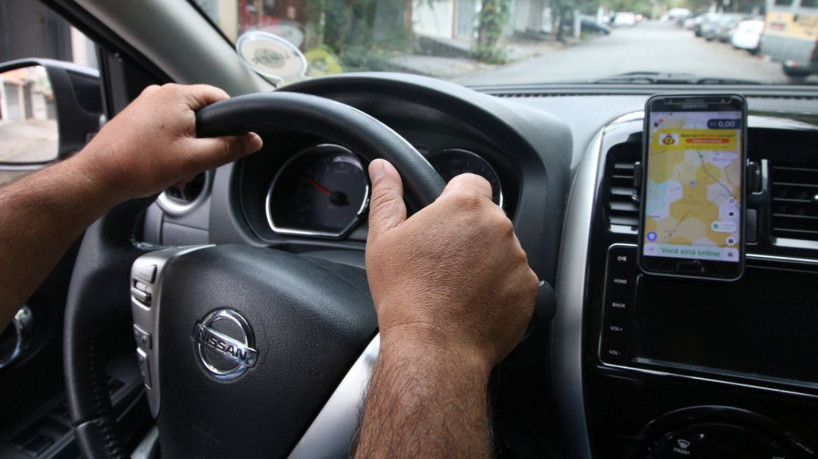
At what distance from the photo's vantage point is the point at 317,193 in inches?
82.1

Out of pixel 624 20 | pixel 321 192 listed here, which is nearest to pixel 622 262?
pixel 321 192

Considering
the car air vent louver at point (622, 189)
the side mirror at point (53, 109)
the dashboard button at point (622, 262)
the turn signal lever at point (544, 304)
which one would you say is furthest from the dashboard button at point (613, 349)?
A: the side mirror at point (53, 109)

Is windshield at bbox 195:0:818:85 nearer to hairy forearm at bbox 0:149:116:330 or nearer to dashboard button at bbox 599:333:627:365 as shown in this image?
hairy forearm at bbox 0:149:116:330

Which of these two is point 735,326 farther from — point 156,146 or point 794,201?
point 156,146

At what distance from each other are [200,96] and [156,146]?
0.14 meters

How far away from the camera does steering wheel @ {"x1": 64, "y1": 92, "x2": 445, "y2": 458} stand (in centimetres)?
113

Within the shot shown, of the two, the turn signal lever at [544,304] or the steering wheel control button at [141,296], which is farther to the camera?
the steering wheel control button at [141,296]

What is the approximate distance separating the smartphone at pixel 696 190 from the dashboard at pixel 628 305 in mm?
42

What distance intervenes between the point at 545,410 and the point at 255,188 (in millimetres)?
1166

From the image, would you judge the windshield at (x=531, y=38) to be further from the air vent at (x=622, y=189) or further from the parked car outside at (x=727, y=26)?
the air vent at (x=622, y=189)

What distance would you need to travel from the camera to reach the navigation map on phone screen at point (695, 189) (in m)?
1.31

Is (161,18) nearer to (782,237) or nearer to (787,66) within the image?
(782,237)

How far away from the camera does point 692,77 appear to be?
7.38 feet

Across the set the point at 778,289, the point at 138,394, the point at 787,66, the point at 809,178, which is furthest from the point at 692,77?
the point at 138,394
